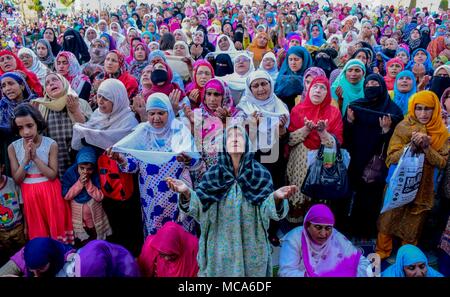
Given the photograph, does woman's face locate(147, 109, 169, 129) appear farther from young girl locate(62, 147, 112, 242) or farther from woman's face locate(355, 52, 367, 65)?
woman's face locate(355, 52, 367, 65)

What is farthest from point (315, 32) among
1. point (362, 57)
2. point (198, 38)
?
point (362, 57)

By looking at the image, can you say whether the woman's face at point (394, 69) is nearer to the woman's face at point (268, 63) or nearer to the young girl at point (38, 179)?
the woman's face at point (268, 63)

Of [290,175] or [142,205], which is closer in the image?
[142,205]

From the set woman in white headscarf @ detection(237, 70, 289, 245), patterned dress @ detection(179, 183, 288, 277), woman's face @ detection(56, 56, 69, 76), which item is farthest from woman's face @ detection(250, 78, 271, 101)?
woman's face @ detection(56, 56, 69, 76)

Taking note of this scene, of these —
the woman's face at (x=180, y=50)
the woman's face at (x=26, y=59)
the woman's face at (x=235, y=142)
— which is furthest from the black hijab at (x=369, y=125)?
the woman's face at (x=26, y=59)

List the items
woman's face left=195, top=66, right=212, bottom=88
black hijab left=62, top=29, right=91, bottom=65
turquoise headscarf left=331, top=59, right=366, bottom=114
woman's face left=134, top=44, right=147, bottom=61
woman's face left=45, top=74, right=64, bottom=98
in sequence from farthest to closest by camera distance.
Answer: black hijab left=62, top=29, right=91, bottom=65
woman's face left=134, top=44, right=147, bottom=61
woman's face left=195, top=66, right=212, bottom=88
turquoise headscarf left=331, top=59, right=366, bottom=114
woman's face left=45, top=74, right=64, bottom=98

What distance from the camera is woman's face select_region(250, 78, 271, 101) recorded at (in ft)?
11.2

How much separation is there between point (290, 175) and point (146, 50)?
10.5ft

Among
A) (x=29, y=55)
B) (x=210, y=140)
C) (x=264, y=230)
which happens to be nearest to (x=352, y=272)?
(x=264, y=230)

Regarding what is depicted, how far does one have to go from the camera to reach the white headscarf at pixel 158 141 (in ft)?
9.26

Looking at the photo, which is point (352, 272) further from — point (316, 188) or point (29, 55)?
point (29, 55)

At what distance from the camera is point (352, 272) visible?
2770 millimetres

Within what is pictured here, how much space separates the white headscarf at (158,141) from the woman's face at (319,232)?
103cm

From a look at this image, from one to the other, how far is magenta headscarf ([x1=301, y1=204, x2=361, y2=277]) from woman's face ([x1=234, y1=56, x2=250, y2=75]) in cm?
245
